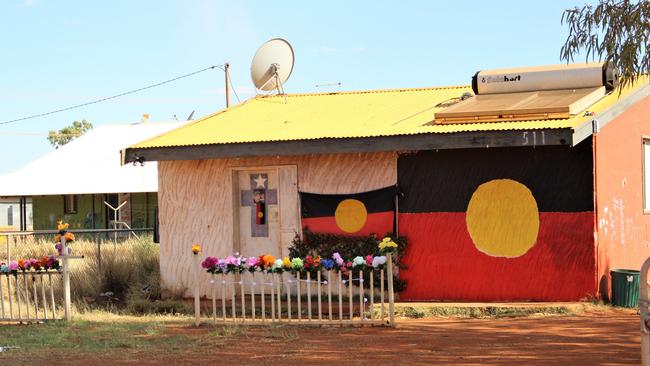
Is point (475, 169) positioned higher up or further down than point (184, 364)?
higher up

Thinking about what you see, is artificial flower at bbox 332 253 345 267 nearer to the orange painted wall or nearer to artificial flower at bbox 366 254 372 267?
artificial flower at bbox 366 254 372 267

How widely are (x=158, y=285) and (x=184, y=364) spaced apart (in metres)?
7.25

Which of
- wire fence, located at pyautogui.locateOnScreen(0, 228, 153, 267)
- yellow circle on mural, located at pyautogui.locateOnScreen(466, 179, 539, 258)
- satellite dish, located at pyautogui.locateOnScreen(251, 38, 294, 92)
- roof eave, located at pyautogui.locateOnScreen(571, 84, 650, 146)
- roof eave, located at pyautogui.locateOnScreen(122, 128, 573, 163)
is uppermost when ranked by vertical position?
satellite dish, located at pyautogui.locateOnScreen(251, 38, 294, 92)

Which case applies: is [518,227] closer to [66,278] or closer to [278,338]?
[278,338]

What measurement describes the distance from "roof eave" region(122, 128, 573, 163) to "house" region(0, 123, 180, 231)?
14.9 metres

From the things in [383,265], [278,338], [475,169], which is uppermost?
[475,169]

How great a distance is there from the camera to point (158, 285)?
1733 centimetres

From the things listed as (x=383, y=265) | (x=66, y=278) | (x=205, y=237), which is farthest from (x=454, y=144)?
(x=66, y=278)

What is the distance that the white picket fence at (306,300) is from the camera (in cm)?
1309

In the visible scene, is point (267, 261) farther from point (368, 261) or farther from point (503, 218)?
point (503, 218)

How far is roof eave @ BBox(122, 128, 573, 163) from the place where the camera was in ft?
44.5

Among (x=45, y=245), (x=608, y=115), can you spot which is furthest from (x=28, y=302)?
(x=608, y=115)

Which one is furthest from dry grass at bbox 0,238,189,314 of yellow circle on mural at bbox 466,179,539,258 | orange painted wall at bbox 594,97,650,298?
orange painted wall at bbox 594,97,650,298

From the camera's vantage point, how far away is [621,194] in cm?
1526
